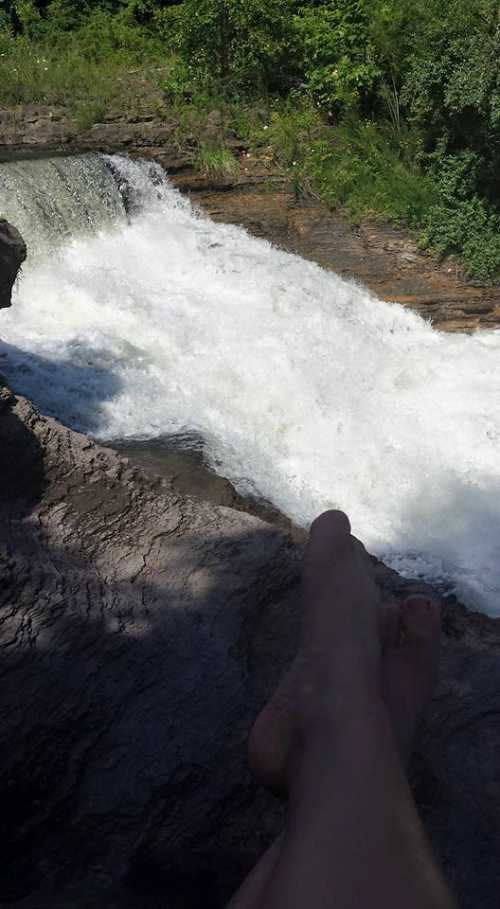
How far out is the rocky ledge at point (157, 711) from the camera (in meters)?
1.55

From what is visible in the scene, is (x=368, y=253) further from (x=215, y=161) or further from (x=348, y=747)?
(x=348, y=747)

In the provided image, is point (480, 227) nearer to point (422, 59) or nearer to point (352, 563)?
point (422, 59)

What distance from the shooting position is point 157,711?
5.64 feet

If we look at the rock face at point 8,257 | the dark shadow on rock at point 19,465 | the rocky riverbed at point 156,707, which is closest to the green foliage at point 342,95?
the rock face at point 8,257

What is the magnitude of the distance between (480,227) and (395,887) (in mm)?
8526

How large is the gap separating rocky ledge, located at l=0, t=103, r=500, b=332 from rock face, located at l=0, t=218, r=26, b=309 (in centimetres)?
508

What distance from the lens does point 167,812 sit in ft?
5.25

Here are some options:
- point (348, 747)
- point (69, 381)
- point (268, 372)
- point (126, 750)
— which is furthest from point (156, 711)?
point (268, 372)

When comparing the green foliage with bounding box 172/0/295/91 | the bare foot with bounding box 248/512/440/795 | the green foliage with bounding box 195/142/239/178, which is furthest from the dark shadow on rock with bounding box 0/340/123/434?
the green foliage with bounding box 172/0/295/91

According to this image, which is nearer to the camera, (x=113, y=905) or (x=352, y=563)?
(x=113, y=905)

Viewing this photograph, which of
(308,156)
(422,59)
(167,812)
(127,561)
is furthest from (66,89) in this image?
(167,812)

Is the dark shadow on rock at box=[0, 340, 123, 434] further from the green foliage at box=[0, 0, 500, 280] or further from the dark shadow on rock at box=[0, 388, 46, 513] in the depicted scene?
the green foliage at box=[0, 0, 500, 280]

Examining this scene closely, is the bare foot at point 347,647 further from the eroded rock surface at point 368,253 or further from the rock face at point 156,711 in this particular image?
the eroded rock surface at point 368,253

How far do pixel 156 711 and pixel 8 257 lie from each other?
8.44 feet
